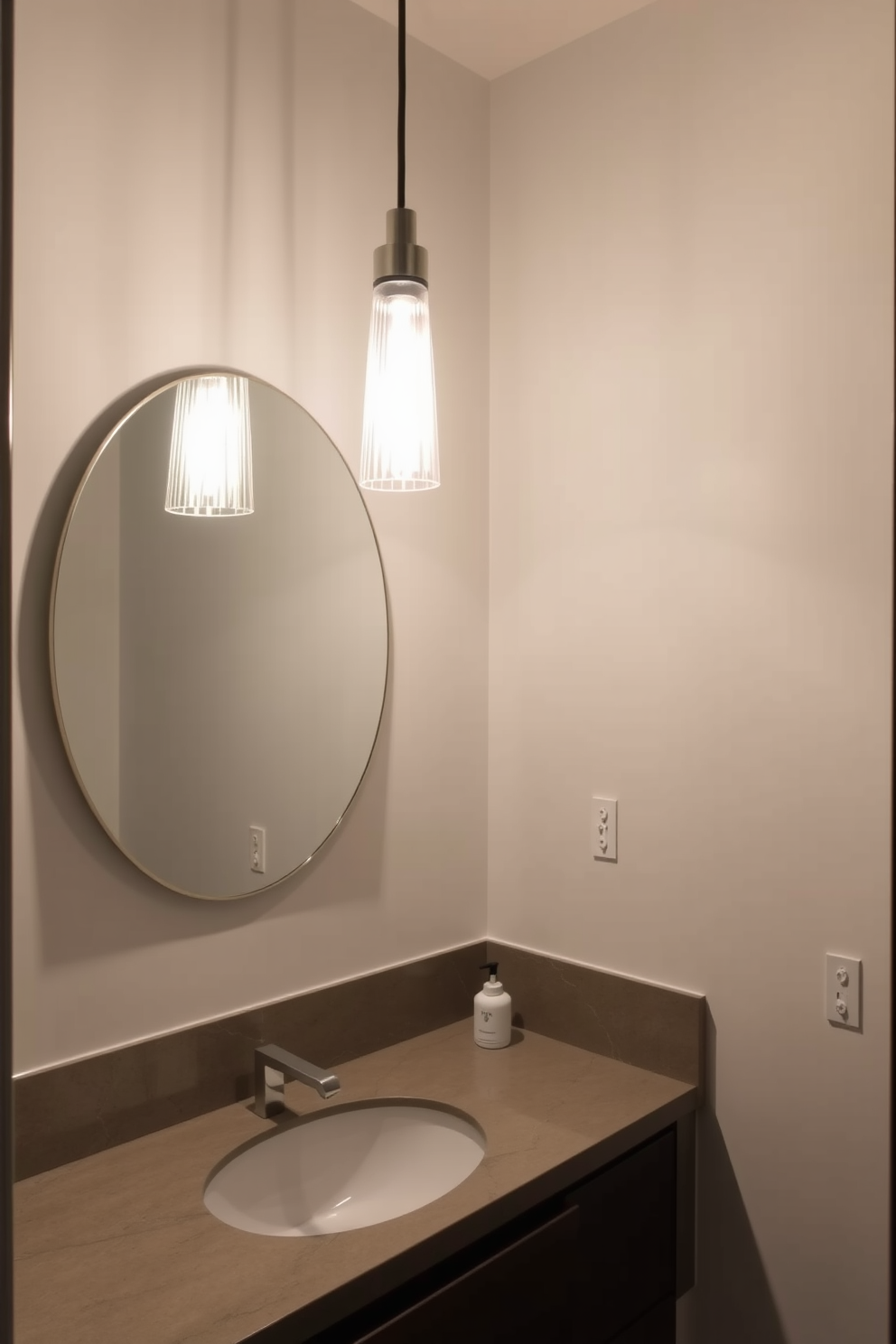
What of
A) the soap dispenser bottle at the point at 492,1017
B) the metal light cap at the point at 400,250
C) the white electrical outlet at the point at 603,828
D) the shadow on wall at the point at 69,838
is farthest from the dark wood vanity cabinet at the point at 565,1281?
the metal light cap at the point at 400,250

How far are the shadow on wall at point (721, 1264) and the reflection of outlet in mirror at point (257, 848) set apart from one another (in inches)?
31.2

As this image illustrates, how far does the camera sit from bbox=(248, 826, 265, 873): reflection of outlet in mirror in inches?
63.0

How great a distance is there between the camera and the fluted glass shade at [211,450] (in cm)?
150

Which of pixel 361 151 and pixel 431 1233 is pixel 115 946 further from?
pixel 361 151

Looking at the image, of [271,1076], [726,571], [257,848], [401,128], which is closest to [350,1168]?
[271,1076]

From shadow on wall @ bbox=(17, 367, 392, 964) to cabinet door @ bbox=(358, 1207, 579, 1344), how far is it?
0.61 meters

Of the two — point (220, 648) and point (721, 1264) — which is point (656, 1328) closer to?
point (721, 1264)

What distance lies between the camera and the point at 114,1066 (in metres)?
1.42

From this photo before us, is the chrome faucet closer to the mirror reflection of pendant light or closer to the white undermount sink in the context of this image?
the white undermount sink

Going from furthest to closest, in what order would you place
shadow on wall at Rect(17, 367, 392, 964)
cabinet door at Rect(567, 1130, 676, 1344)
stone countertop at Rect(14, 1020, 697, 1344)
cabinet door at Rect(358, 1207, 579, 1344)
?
1. cabinet door at Rect(567, 1130, 676, 1344)
2. shadow on wall at Rect(17, 367, 392, 964)
3. cabinet door at Rect(358, 1207, 579, 1344)
4. stone countertop at Rect(14, 1020, 697, 1344)

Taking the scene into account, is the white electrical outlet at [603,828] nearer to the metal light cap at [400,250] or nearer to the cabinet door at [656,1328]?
the cabinet door at [656,1328]

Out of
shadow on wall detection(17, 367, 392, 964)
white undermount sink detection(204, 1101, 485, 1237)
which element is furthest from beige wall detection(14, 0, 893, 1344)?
white undermount sink detection(204, 1101, 485, 1237)

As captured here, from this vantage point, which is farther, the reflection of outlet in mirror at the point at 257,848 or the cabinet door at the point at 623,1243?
the reflection of outlet in mirror at the point at 257,848

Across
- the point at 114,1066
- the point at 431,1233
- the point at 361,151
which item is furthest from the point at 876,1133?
the point at 361,151
